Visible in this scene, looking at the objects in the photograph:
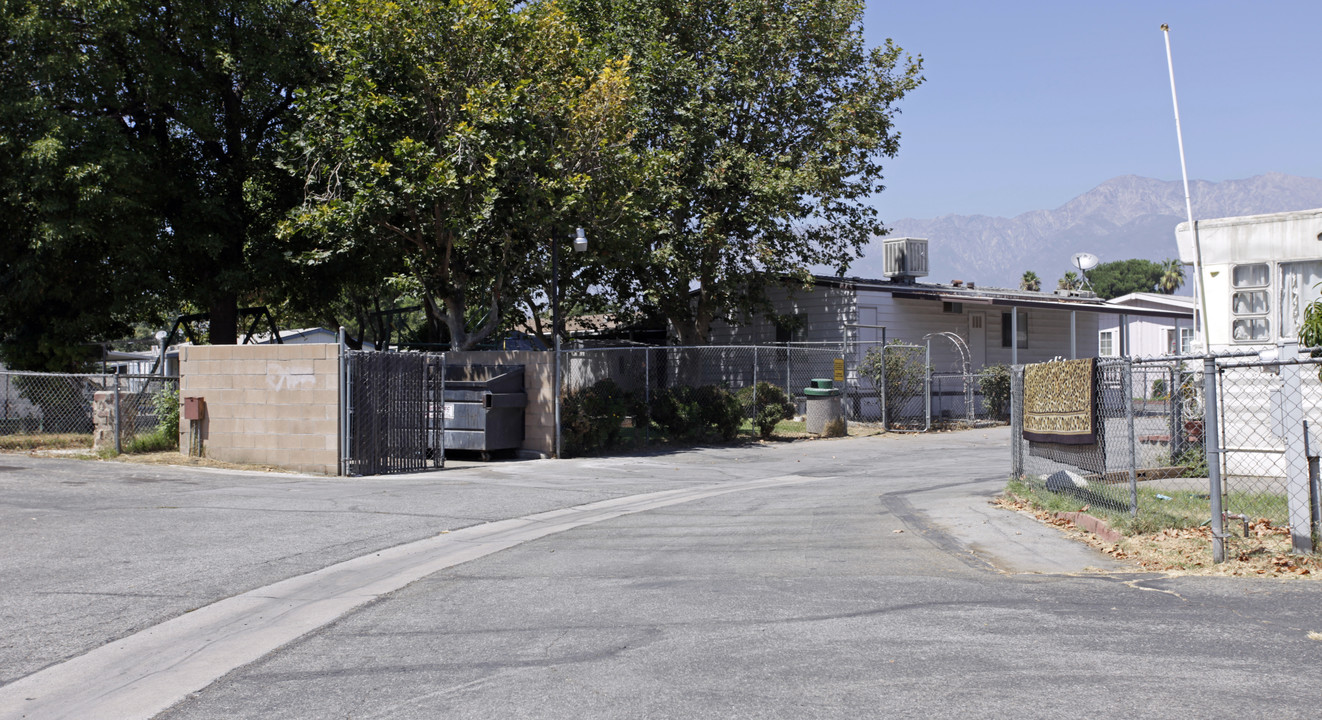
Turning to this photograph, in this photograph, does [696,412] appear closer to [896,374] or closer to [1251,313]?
[896,374]

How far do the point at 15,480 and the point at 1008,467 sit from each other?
15.2 m

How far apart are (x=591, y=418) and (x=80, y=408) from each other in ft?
35.4

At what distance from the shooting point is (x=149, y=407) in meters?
18.8

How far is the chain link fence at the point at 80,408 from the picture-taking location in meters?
18.1

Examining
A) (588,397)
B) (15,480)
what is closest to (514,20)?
(588,397)

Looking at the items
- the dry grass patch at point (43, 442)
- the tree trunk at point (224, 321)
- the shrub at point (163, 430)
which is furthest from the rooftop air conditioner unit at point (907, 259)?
the dry grass patch at point (43, 442)

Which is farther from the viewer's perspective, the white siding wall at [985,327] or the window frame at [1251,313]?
the white siding wall at [985,327]

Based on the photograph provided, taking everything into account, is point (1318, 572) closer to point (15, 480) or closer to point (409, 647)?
point (409, 647)

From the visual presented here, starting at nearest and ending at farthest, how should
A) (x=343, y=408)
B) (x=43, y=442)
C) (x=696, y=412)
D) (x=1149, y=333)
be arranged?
(x=343, y=408), (x=43, y=442), (x=696, y=412), (x=1149, y=333)

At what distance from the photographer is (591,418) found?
65.1 feet

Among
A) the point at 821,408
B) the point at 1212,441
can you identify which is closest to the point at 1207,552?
the point at 1212,441

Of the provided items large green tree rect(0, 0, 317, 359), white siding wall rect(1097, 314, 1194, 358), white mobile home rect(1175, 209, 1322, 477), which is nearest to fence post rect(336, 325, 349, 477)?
large green tree rect(0, 0, 317, 359)

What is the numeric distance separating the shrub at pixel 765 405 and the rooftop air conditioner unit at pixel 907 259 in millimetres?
10834

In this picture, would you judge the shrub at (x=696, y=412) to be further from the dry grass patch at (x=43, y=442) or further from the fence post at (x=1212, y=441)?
the fence post at (x=1212, y=441)
